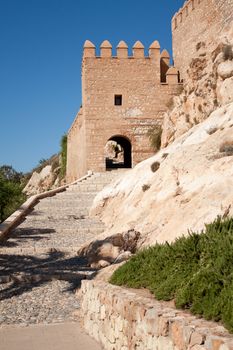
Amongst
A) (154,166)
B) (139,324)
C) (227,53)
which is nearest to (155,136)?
(227,53)

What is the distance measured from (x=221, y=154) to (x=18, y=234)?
6.64 meters

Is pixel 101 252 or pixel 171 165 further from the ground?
pixel 171 165

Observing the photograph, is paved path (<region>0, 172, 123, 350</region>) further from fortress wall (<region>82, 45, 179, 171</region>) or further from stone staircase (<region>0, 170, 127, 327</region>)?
fortress wall (<region>82, 45, 179, 171</region>)

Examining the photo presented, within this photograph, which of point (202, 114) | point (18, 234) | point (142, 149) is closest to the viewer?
point (18, 234)

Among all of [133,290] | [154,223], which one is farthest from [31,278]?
[133,290]

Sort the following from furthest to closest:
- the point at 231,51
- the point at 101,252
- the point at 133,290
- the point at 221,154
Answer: the point at 231,51 → the point at 221,154 → the point at 101,252 → the point at 133,290

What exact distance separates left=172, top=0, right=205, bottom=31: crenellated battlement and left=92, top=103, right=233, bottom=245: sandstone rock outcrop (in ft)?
33.1

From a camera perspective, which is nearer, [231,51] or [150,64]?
[231,51]

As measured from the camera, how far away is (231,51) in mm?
17016

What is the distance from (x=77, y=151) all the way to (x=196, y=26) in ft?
38.2

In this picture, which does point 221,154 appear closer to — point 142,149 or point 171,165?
point 171,165

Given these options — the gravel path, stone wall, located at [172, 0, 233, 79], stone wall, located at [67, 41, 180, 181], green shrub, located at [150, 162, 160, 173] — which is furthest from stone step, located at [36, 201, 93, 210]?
stone wall, located at [172, 0, 233, 79]

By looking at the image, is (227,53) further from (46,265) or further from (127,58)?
(46,265)

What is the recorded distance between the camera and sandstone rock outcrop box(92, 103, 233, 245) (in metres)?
8.89
